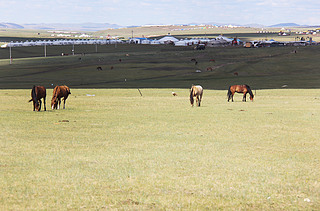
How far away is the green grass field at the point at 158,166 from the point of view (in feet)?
31.9

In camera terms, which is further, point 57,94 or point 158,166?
point 57,94

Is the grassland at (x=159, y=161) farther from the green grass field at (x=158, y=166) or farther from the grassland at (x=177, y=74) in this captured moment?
the grassland at (x=177, y=74)

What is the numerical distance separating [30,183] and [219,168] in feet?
17.3

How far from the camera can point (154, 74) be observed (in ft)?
312

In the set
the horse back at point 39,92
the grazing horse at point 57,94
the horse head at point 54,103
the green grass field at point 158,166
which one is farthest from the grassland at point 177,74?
the green grass field at point 158,166

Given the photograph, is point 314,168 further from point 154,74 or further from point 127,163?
point 154,74

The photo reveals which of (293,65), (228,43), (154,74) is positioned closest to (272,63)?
(293,65)

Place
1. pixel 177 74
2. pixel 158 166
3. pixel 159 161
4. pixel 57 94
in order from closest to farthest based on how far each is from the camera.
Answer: pixel 158 166, pixel 159 161, pixel 57 94, pixel 177 74

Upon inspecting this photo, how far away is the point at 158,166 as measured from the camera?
12789 millimetres

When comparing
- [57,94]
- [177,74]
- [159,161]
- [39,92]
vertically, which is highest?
[39,92]

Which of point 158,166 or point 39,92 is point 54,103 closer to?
point 39,92

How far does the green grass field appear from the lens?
9727mm

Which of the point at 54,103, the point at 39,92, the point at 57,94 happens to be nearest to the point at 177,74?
the point at 54,103

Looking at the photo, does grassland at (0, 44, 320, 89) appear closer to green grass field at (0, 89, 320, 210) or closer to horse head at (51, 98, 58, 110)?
horse head at (51, 98, 58, 110)
